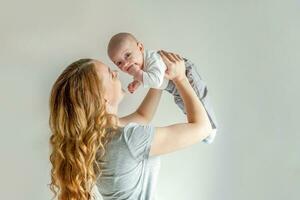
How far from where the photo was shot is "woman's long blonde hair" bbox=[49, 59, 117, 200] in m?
1.27

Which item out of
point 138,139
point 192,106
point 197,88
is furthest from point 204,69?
point 138,139

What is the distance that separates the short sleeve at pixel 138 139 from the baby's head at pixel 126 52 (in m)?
0.19

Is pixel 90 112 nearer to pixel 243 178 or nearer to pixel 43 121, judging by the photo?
pixel 43 121

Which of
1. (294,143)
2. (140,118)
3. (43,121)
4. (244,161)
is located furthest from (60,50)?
(294,143)

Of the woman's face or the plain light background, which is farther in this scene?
the plain light background

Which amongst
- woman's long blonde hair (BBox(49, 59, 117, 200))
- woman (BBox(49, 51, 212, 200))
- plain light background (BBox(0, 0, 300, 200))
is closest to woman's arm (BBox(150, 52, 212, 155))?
woman (BBox(49, 51, 212, 200))

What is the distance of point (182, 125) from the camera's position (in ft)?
4.29

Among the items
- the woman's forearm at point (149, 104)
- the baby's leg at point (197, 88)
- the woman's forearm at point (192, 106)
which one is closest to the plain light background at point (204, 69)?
the woman's forearm at point (149, 104)

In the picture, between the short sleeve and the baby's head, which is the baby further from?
the short sleeve

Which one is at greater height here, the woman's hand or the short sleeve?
the woman's hand

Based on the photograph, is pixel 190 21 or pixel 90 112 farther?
pixel 190 21

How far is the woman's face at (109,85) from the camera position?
4.32 ft

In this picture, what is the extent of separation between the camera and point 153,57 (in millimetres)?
1378

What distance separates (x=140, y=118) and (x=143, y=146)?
31 cm
